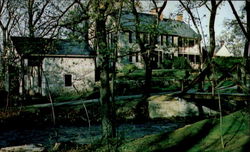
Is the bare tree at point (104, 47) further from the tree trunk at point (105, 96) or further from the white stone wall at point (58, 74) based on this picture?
the white stone wall at point (58, 74)

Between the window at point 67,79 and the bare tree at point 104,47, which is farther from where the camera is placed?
the window at point 67,79

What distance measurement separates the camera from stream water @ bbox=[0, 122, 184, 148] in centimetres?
1496

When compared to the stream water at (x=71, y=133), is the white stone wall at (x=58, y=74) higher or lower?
higher

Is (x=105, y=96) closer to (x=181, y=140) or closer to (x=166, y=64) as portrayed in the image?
(x=181, y=140)

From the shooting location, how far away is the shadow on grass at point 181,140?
9586 mm

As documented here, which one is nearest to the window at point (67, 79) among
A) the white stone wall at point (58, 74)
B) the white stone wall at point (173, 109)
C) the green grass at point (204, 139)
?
the white stone wall at point (58, 74)

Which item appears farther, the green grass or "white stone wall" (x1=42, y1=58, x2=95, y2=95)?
"white stone wall" (x1=42, y1=58, x2=95, y2=95)

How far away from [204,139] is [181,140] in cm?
77

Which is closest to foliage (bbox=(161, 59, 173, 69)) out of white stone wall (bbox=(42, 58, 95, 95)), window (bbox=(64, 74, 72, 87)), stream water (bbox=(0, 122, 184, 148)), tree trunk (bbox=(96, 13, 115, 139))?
white stone wall (bbox=(42, 58, 95, 95))

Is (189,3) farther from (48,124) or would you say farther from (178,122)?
(48,124)

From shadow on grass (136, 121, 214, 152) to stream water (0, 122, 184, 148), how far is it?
4035 mm

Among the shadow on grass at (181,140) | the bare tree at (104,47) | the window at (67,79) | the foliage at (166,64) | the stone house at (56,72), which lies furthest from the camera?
the foliage at (166,64)

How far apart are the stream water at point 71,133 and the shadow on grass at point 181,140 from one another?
403 centimetres

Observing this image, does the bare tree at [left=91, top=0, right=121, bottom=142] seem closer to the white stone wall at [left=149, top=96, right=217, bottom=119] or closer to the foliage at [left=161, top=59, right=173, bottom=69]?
the white stone wall at [left=149, top=96, right=217, bottom=119]
